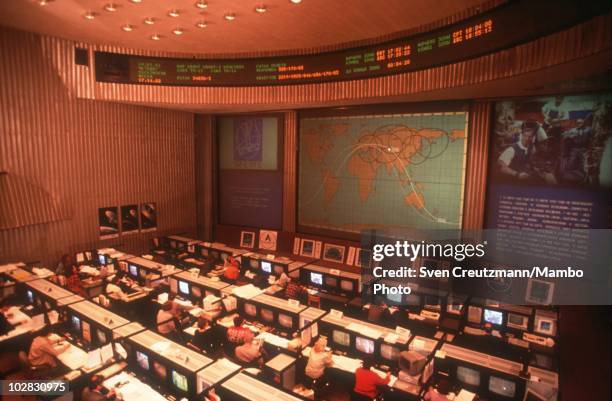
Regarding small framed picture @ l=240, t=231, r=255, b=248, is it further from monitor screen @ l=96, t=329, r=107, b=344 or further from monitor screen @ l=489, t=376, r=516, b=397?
monitor screen @ l=489, t=376, r=516, b=397

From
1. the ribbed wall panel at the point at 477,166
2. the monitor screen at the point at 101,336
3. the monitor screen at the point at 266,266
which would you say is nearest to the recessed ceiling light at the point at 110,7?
the monitor screen at the point at 101,336

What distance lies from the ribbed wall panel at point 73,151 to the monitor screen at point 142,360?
5.73 m

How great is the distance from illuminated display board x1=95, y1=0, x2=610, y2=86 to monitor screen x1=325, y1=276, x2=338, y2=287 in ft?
14.2

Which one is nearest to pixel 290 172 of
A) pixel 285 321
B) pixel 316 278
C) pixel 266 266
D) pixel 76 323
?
pixel 266 266

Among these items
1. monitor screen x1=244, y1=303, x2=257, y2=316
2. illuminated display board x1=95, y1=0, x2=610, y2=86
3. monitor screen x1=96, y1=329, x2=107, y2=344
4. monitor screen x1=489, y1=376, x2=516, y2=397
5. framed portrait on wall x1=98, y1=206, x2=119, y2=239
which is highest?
illuminated display board x1=95, y1=0, x2=610, y2=86

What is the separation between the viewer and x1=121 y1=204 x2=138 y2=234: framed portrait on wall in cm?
1029

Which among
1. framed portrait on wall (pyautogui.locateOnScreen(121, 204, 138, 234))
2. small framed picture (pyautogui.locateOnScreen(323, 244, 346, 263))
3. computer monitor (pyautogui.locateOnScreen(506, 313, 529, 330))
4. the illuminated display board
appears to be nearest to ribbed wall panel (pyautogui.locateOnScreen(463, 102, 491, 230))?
the illuminated display board

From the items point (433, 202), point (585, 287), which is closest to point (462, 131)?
point (433, 202)

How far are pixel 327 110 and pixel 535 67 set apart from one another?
5.70 m

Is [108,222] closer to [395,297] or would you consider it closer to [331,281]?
[331,281]

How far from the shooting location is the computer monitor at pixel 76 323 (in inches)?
219

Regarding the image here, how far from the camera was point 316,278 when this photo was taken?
821 centimetres

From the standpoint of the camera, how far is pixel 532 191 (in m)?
7.52

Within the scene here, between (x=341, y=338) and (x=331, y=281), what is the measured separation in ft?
7.77
